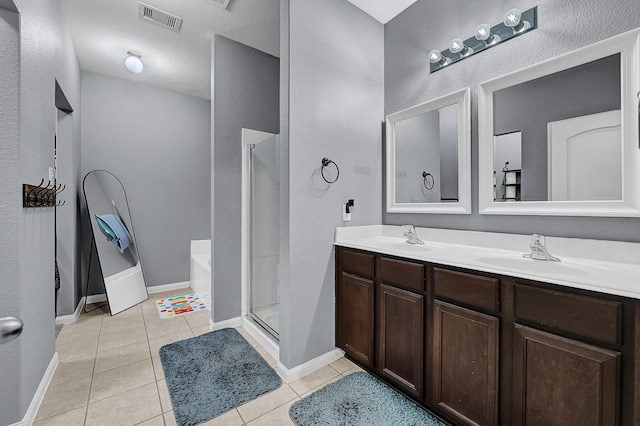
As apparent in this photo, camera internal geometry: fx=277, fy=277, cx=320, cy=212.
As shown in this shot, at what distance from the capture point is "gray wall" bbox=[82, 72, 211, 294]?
3543mm

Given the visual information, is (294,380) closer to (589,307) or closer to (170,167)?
(589,307)

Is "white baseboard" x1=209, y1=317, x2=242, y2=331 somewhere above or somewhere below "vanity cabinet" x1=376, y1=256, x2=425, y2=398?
below

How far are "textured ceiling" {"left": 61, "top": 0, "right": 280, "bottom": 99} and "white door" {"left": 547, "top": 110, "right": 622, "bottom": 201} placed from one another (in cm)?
237

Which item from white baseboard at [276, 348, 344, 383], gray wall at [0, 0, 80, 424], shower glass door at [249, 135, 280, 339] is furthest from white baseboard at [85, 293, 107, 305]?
white baseboard at [276, 348, 344, 383]

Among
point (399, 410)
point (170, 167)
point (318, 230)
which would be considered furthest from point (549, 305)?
point (170, 167)

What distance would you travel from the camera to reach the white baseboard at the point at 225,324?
2712 mm

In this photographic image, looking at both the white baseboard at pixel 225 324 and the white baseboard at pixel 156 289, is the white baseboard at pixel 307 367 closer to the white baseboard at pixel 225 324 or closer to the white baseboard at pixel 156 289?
the white baseboard at pixel 225 324

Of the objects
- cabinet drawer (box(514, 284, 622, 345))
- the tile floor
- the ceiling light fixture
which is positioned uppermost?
the ceiling light fixture

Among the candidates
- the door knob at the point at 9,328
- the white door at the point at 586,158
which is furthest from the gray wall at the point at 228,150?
the white door at the point at 586,158

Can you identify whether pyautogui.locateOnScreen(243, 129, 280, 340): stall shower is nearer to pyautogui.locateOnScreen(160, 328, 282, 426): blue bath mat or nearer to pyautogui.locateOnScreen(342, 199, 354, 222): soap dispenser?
pyautogui.locateOnScreen(160, 328, 282, 426): blue bath mat

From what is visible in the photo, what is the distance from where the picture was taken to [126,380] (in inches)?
75.9

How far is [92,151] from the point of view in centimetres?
350

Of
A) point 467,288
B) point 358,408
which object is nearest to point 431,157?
point 467,288

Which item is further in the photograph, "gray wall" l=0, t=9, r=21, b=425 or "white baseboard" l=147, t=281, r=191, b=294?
"white baseboard" l=147, t=281, r=191, b=294
